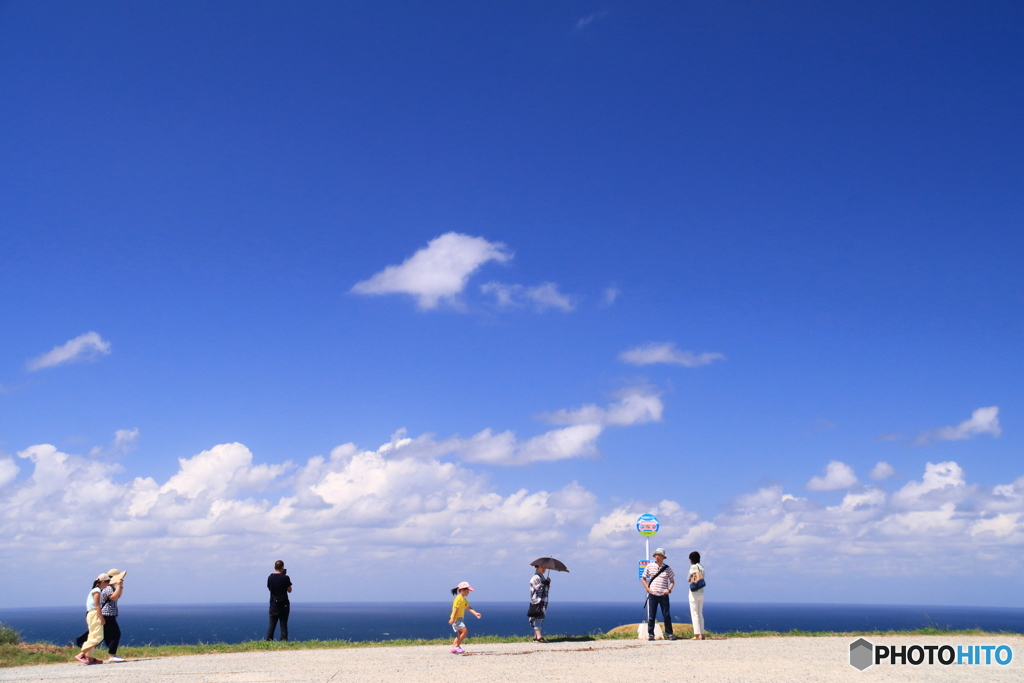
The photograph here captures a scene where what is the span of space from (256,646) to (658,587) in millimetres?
8880

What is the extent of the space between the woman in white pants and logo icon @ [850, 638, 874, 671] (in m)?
3.08

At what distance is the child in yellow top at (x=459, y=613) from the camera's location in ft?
45.1

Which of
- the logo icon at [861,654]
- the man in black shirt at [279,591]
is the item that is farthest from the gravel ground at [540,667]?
the man in black shirt at [279,591]

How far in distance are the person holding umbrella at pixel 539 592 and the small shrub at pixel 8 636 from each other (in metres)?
11.3

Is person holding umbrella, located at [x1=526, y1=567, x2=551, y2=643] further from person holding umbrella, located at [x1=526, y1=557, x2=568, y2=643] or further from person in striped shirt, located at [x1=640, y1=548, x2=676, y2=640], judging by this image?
person in striped shirt, located at [x1=640, y1=548, x2=676, y2=640]

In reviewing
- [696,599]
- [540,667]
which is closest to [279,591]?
[540,667]

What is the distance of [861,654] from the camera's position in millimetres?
13617

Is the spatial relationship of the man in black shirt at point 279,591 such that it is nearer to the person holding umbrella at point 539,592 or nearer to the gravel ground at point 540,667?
the gravel ground at point 540,667

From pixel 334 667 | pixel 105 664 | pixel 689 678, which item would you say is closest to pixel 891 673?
pixel 689 678

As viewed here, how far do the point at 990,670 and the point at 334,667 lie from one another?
35.5ft

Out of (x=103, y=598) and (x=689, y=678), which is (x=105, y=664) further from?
(x=689, y=678)

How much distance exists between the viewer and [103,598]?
14.1 metres

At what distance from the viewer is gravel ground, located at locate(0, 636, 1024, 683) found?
34.8ft

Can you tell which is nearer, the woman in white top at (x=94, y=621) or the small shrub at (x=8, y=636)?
the woman in white top at (x=94, y=621)
